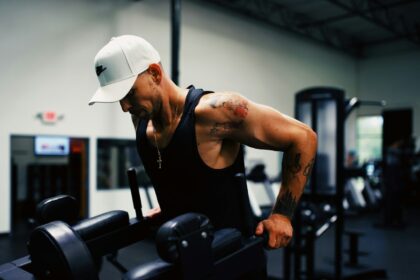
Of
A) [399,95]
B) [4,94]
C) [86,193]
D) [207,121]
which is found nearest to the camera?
[207,121]

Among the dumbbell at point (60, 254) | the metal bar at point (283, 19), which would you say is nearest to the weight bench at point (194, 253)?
the dumbbell at point (60, 254)

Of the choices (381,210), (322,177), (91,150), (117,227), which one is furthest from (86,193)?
(381,210)

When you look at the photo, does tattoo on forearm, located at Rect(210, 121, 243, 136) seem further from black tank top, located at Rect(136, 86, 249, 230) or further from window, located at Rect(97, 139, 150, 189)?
window, located at Rect(97, 139, 150, 189)

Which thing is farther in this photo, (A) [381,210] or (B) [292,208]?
(A) [381,210]

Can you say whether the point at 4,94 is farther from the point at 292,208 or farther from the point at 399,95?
the point at 399,95

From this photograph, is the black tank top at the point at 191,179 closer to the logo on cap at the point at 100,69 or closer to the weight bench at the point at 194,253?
the weight bench at the point at 194,253

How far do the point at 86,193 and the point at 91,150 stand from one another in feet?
1.95

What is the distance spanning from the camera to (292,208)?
1.26 meters

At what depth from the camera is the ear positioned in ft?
3.87

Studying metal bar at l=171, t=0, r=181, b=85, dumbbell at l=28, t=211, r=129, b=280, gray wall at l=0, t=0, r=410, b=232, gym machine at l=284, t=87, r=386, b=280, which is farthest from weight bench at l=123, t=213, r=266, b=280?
metal bar at l=171, t=0, r=181, b=85

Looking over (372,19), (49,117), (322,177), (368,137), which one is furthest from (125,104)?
(368,137)

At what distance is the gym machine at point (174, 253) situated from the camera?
88 centimetres

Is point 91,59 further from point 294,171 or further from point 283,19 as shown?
point 294,171

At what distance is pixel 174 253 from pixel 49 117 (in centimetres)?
465
